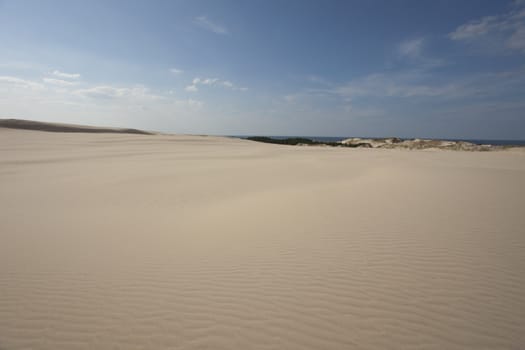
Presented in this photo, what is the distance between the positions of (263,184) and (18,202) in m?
5.92

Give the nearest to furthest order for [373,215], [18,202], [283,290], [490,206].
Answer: [283,290] → [373,215] → [490,206] → [18,202]

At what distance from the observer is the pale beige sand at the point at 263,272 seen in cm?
195

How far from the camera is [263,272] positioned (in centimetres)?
278

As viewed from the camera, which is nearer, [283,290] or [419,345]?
[419,345]

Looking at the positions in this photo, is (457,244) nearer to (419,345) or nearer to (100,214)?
(419,345)

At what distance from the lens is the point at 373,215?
453 cm

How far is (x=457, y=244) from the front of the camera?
331 cm

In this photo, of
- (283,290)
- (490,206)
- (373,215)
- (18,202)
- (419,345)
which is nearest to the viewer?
(419,345)

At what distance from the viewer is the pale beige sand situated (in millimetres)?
1954

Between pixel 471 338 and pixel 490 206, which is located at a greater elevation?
pixel 490 206

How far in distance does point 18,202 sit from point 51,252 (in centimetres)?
334

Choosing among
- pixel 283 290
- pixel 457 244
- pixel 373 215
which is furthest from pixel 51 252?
pixel 457 244

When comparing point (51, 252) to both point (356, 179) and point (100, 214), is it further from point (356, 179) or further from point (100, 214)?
point (356, 179)

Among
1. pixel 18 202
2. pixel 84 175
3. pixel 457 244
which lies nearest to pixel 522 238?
pixel 457 244
